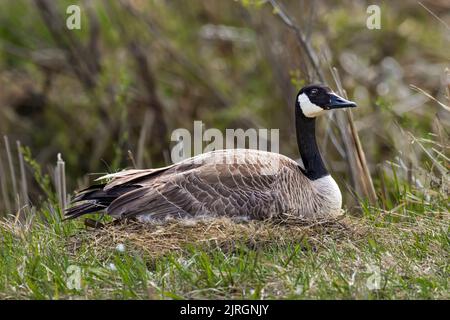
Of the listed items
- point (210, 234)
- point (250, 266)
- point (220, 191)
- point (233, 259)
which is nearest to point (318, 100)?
point (220, 191)

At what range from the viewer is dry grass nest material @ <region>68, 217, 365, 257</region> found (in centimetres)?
544

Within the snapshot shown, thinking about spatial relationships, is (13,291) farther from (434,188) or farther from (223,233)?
(434,188)

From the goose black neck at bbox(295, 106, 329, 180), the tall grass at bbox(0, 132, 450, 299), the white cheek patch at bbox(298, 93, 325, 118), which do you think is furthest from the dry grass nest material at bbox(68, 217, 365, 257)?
the white cheek patch at bbox(298, 93, 325, 118)

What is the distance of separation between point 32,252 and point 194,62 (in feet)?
22.8

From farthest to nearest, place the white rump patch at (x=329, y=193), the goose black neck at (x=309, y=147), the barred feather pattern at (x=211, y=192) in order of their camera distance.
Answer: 1. the goose black neck at (x=309, y=147)
2. the white rump patch at (x=329, y=193)
3. the barred feather pattern at (x=211, y=192)

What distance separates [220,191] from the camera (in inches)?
243

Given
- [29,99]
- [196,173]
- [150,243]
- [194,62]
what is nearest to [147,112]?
[194,62]

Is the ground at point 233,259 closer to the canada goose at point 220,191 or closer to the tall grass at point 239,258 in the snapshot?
the tall grass at point 239,258

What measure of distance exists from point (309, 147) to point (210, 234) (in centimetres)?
164

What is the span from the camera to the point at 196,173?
6.25 meters

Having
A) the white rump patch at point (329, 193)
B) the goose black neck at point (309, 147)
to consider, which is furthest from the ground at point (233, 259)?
the goose black neck at point (309, 147)

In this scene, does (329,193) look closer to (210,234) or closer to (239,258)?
(210,234)

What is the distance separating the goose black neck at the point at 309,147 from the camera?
6863mm

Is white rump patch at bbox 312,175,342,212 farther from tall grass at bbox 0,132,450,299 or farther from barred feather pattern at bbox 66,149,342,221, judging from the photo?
tall grass at bbox 0,132,450,299
